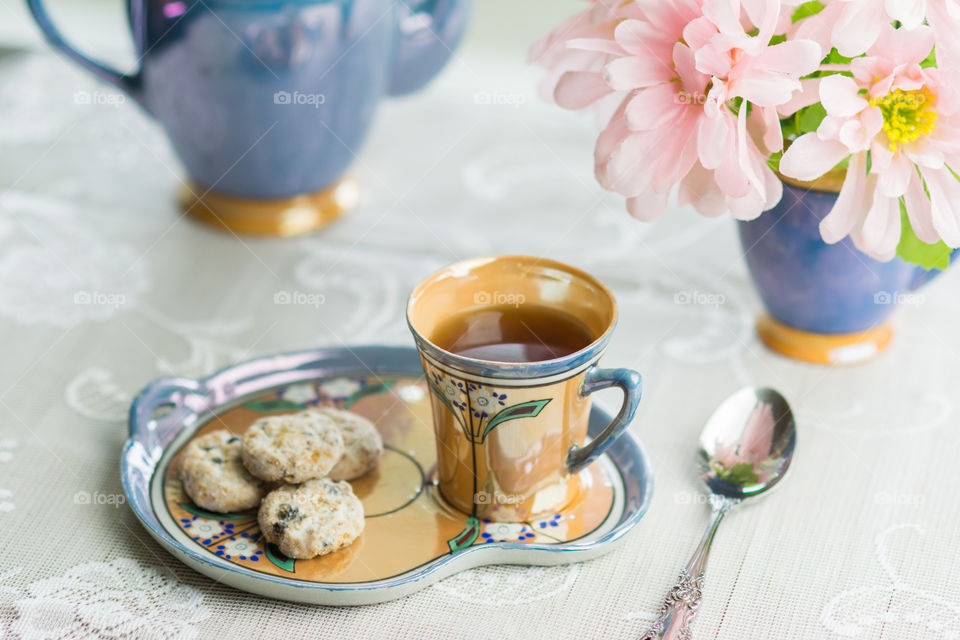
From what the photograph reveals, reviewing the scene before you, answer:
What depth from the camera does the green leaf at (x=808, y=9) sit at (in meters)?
0.55

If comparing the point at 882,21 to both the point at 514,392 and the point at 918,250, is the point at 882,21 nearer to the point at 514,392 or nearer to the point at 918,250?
the point at 918,250

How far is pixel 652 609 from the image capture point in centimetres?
50

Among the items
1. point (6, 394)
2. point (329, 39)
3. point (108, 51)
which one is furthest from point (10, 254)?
point (108, 51)

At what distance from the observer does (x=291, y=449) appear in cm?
53

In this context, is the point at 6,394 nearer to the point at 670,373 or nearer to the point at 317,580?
the point at 317,580

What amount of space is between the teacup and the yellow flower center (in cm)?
Answer: 18

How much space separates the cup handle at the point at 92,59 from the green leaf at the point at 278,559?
49 centimetres

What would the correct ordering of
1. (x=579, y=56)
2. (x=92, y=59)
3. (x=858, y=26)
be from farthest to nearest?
(x=92, y=59), (x=579, y=56), (x=858, y=26)

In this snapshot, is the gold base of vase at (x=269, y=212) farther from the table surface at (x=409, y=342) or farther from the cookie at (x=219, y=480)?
the cookie at (x=219, y=480)

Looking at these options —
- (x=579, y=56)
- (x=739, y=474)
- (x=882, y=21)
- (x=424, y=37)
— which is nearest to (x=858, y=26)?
(x=882, y=21)

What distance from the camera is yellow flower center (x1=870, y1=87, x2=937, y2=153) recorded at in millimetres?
515

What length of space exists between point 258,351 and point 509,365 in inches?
11.8

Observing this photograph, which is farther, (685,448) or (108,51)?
(108,51)

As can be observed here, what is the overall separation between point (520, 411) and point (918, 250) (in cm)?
28
